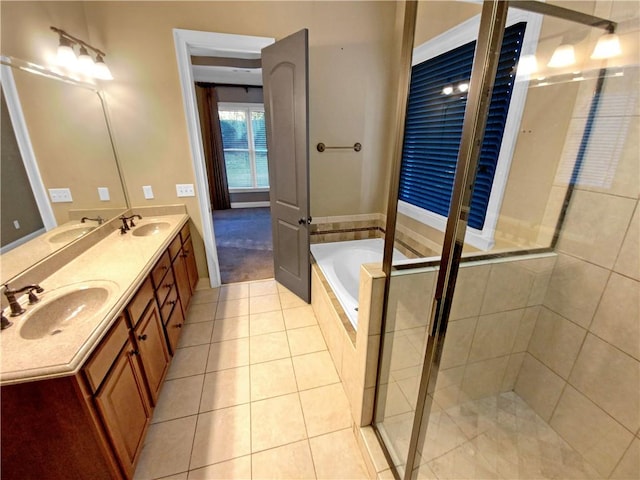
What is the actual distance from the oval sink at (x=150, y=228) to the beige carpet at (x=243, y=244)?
934mm

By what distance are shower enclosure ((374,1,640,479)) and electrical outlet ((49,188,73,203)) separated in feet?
6.17

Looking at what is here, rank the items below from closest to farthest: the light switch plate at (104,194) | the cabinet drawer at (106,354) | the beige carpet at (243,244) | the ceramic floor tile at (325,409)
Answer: the cabinet drawer at (106,354) < the ceramic floor tile at (325,409) < the light switch plate at (104,194) < the beige carpet at (243,244)

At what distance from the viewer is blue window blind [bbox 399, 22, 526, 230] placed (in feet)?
4.69

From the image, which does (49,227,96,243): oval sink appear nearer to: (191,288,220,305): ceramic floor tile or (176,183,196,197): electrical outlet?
(176,183,196,197): electrical outlet

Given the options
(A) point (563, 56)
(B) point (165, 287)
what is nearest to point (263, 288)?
(B) point (165, 287)

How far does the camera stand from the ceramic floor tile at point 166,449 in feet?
4.26

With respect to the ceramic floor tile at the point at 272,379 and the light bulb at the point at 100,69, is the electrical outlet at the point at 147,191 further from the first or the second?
the ceramic floor tile at the point at 272,379

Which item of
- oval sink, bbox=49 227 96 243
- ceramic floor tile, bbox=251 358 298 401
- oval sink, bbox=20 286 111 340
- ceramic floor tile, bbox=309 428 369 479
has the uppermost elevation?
oval sink, bbox=49 227 96 243

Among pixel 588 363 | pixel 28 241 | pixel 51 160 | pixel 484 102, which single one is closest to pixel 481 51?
pixel 484 102

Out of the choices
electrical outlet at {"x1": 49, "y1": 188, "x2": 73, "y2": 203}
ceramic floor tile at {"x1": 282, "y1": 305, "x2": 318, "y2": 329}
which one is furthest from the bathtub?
electrical outlet at {"x1": 49, "y1": 188, "x2": 73, "y2": 203}

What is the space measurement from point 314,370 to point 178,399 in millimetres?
854

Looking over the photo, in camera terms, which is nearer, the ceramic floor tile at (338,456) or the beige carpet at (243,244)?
the ceramic floor tile at (338,456)

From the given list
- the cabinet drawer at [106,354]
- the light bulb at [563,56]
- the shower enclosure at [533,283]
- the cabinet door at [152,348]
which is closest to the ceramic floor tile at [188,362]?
the cabinet door at [152,348]

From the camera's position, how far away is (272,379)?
179cm
